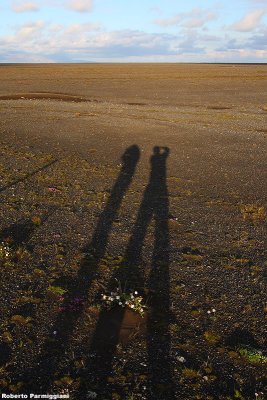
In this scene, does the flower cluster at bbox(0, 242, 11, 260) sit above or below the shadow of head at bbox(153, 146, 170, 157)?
below

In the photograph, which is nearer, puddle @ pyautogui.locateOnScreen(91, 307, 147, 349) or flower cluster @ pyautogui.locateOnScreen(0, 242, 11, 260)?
puddle @ pyautogui.locateOnScreen(91, 307, 147, 349)

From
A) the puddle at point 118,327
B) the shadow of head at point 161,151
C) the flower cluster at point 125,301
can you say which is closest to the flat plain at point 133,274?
the puddle at point 118,327

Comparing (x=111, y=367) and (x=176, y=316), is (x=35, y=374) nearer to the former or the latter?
(x=111, y=367)

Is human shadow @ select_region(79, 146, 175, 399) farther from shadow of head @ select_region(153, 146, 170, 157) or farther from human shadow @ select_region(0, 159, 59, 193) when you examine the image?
shadow of head @ select_region(153, 146, 170, 157)

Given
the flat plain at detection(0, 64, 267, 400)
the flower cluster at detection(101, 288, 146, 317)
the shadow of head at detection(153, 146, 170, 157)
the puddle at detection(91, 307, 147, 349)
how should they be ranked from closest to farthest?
the flat plain at detection(0, 64, 267, 400), the puddle at detection(91, 307, 147, 349), the flower cluster at detection(101, 288, 146, 317), the shadow of head at detection(153, 146, 170, 157)

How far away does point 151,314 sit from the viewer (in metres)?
7.64

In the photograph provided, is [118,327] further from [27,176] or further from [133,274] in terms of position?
[27,176]

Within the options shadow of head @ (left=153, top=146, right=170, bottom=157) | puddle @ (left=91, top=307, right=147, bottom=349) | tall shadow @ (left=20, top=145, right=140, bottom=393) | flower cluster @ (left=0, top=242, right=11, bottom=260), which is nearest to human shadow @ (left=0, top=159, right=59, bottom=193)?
tall shadow @ (left=20, top=145, right=140, bottom=393)

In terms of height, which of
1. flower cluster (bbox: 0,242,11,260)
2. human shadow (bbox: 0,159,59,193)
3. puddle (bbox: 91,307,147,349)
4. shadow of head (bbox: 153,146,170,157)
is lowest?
puddle (bbox: 91,307,147,349)

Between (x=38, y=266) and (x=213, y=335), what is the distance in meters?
4.62

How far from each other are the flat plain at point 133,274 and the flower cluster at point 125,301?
5.5 inches

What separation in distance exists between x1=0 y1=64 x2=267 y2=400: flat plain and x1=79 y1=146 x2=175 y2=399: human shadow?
0.09 feet

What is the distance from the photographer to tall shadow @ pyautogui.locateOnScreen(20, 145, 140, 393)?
600 cm

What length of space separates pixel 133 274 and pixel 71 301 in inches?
72.3
